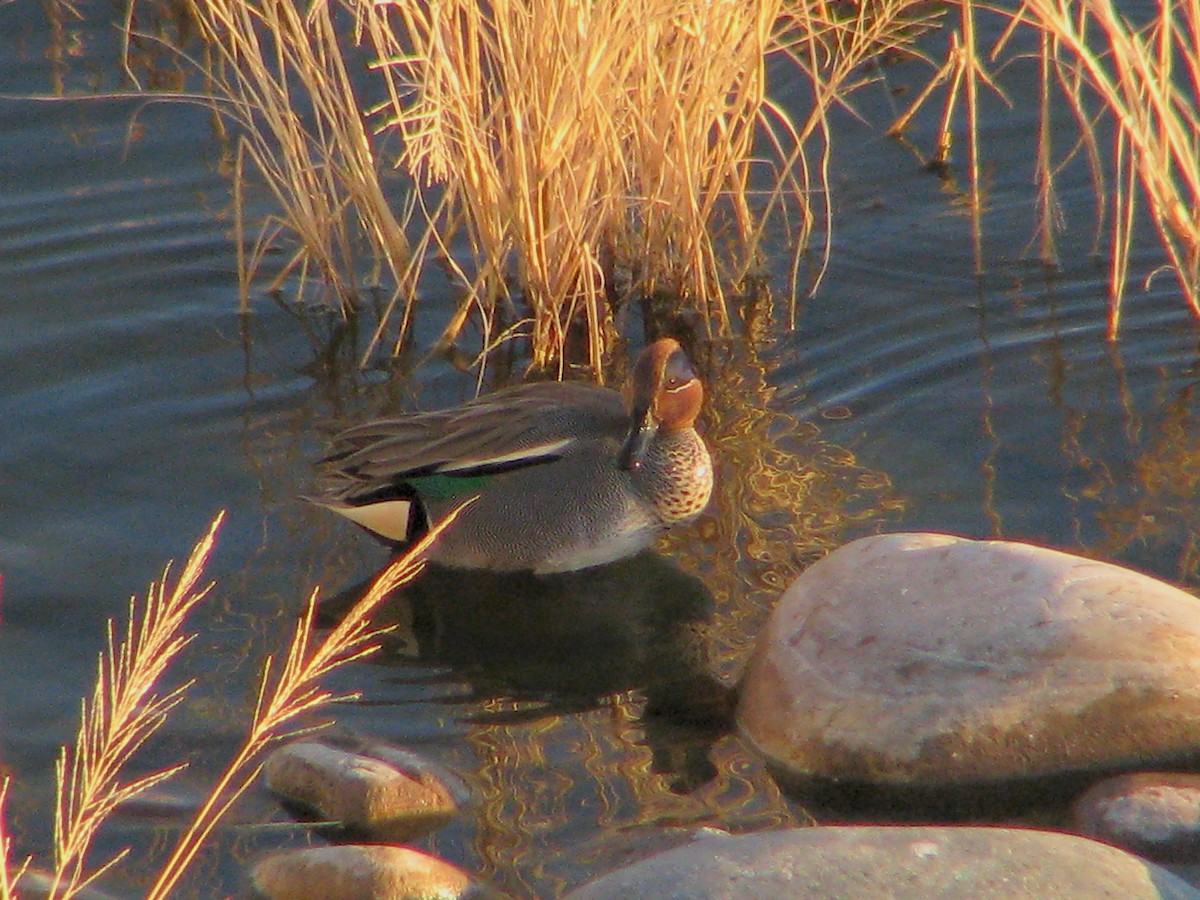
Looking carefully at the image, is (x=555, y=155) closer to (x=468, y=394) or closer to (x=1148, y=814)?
(x=468, y=394)

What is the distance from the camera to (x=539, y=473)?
538 centimetres

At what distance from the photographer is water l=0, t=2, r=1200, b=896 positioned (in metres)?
4.43

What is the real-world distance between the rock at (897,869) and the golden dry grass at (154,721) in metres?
0.75

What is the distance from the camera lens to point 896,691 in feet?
14.0

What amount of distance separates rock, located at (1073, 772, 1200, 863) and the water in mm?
668

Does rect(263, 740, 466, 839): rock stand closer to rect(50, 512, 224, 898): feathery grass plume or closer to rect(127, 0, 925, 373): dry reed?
rect(50, 512, 224, 898): feathery grass plume

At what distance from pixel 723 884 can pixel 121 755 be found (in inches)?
70.0

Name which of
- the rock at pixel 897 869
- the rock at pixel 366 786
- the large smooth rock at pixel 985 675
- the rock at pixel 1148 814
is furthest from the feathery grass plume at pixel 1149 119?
the rock at pixel 366 786

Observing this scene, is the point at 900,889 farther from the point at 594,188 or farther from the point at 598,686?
the point at 594,188

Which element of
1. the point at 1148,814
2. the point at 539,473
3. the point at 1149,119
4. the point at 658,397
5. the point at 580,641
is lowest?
the point at 580,641

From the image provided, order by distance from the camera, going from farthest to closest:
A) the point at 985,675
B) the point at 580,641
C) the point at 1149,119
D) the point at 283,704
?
1. the point at 1149,119
2. the point at 580,641
3. the point at 985,675
4. the point at 283,704

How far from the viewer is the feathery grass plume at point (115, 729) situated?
2889mm

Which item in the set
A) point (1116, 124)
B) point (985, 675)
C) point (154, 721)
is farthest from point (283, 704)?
point (1116, 124)

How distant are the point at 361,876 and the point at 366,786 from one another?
367 millimetres
